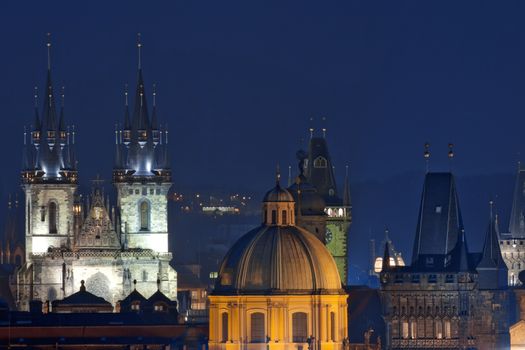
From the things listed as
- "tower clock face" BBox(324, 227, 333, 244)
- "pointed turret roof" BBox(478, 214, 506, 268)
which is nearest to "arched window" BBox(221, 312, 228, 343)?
"pointed turret roof" BBox(478, 214, 506, 268)

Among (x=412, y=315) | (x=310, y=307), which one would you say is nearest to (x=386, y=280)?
(x=412, y=315)

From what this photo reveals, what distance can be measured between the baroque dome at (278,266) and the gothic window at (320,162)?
34.6m

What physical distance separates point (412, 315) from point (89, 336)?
1639cm

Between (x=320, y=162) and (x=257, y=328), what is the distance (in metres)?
36.2

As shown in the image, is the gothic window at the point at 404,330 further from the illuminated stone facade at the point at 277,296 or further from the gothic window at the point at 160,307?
the gothic window at the point at 160,307

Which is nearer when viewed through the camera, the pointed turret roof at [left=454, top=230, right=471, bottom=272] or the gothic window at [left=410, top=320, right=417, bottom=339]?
the gothic window at [left=410, top=320, right=417, bottom=339]

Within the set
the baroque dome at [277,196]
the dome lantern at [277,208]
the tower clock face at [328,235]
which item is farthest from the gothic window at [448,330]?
the tower clock face at [328,235]

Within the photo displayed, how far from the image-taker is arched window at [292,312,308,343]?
16288 cm

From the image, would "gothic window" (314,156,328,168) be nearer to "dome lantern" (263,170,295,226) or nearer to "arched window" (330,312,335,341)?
"dome lantern" (263,170,295,226)

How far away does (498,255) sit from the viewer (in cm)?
18050

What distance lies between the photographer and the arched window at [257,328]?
163087 millimetres

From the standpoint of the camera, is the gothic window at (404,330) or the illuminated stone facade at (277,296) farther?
the gothic window at (404,330)

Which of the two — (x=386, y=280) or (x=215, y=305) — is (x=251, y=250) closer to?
(x=215, y=305)

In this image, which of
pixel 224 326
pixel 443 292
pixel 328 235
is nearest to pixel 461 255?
pixel 443 292
